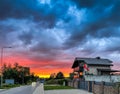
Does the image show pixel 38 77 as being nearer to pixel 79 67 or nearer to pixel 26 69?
pixel 26 69

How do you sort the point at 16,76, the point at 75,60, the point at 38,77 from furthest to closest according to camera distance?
the point at 38,77
the point at 16,76
the point at 75,60

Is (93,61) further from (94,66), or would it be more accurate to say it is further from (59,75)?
(59,75)

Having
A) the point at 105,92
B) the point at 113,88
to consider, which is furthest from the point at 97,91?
the point at 113,88

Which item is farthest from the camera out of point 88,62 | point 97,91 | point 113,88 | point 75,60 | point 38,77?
point 38,77

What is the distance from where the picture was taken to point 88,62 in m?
77.8

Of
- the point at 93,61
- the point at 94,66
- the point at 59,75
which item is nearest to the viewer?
the point at 94,66

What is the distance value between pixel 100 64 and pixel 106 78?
36.1 meters

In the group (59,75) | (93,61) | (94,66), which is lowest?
(59,75)

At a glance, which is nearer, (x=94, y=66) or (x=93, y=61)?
(x=94, y=66)

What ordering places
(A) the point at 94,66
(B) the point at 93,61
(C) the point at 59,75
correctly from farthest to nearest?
(C) the point at 59,75
(B) the point at 93,61
(A) the point at 94,66

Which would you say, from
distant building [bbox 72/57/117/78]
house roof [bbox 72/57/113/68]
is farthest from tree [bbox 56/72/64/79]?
distant building [bbox 72/57/117/78]

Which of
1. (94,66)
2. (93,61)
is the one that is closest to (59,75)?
(93,61)

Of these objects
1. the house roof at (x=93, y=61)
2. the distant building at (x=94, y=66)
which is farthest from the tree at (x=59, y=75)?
the distant building at (x=94, y=66)

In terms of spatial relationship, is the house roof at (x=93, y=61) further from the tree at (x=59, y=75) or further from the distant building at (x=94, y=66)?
the tree at (x=59, y=75)
